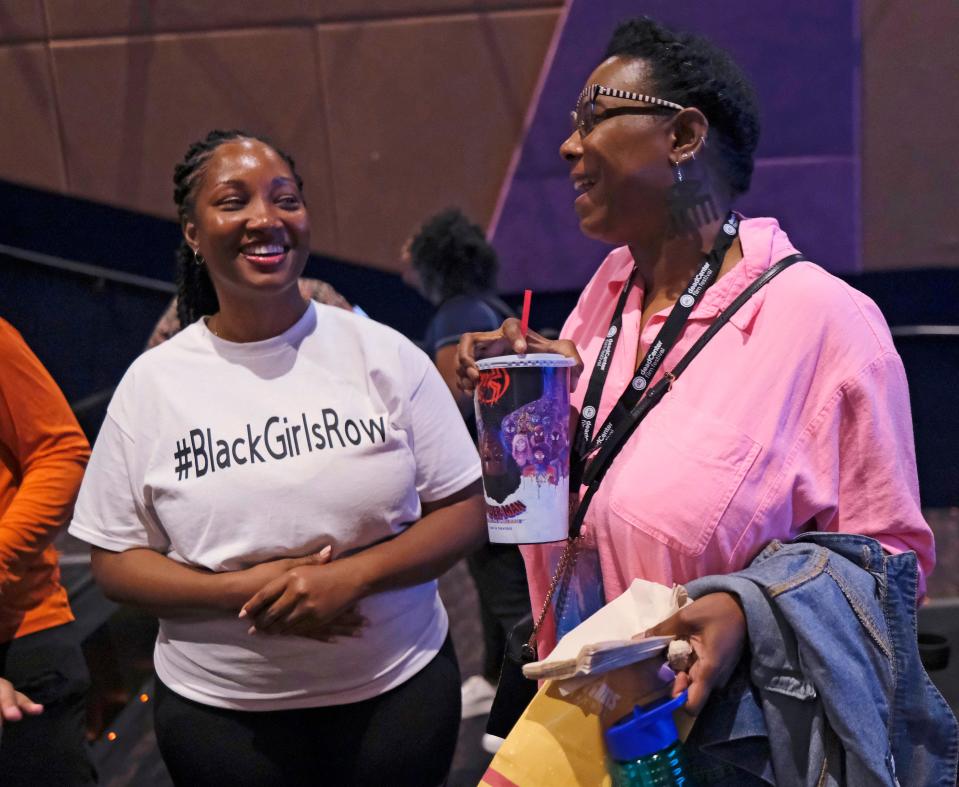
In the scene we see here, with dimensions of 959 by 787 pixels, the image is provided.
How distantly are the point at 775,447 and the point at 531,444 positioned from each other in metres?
0.29

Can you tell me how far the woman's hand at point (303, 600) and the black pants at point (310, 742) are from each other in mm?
118

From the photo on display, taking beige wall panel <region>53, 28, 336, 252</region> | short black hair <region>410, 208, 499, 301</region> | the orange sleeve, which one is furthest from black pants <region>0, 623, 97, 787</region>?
beige wall panel <region>53, 28, 336, 252</region>

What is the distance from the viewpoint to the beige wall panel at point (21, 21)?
4.57 metres

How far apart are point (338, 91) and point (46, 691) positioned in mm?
3497

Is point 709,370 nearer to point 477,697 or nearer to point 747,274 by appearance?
point 747,274

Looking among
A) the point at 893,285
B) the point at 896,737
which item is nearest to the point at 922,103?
the point at 893,285

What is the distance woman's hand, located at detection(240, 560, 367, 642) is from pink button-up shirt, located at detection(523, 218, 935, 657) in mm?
458

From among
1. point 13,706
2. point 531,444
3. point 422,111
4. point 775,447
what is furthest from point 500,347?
point 422,111

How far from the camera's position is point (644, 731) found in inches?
39.4

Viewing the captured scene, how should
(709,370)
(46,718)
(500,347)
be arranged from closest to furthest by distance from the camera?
(709,370) < (500,347) < (46,718)

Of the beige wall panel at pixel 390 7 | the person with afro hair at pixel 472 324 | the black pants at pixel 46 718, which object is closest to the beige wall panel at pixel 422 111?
the beige wall panel at pixel 390 7

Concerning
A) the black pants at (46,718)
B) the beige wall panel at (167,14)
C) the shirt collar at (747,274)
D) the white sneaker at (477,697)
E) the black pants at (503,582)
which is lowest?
the white sneaker at (477,697)

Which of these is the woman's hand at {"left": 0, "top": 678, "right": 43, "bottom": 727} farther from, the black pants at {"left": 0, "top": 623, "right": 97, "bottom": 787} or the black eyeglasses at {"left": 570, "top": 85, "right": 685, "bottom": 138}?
the black eyeglasses at {"left": 570, "top": 85, "right": 685, "bottom": 138}

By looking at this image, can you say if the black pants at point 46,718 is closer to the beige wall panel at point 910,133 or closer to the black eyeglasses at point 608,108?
the black eyeglasses at point 608,108
